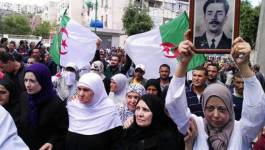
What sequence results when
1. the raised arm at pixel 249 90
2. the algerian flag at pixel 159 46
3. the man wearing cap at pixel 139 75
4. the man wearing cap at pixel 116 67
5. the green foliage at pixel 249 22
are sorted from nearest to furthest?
Answer: the raised arm at pixel 249 90
the man wearing cap at pixel 139 75
the algerian flag at pixel 159 46
the man wearing cap at pixel 116 67
the green foliage at pixel 249 22

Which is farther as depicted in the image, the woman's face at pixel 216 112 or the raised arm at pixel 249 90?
the woman's face at pixel 216 112

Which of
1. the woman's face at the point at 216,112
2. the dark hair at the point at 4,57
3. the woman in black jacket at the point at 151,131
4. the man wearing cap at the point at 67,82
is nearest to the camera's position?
the woman's face at the point at 216,112

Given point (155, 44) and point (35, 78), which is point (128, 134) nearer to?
point (35, 78)

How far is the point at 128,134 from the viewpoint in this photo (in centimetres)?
313

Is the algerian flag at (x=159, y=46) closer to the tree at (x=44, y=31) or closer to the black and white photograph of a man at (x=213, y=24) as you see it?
the black and white photograph of a man at (x=213, y=24)

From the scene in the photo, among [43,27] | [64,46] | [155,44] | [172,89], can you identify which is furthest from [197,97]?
[43,27]

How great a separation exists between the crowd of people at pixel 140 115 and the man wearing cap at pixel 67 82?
1461 mm

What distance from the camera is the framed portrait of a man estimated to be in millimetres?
2471

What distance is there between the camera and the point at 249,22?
32.5m

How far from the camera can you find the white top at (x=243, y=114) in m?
2.25

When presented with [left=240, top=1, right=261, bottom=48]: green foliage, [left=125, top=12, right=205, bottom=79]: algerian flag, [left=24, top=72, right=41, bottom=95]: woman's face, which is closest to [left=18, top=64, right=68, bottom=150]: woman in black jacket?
[left=24, top=72, right=41, bottom=95]: woman's face

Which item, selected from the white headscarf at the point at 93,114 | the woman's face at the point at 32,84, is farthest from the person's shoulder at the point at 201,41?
the woman's face at the point at 32,84

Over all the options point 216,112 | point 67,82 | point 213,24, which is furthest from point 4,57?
point 216,112

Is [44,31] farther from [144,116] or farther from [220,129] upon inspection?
[220,129]
